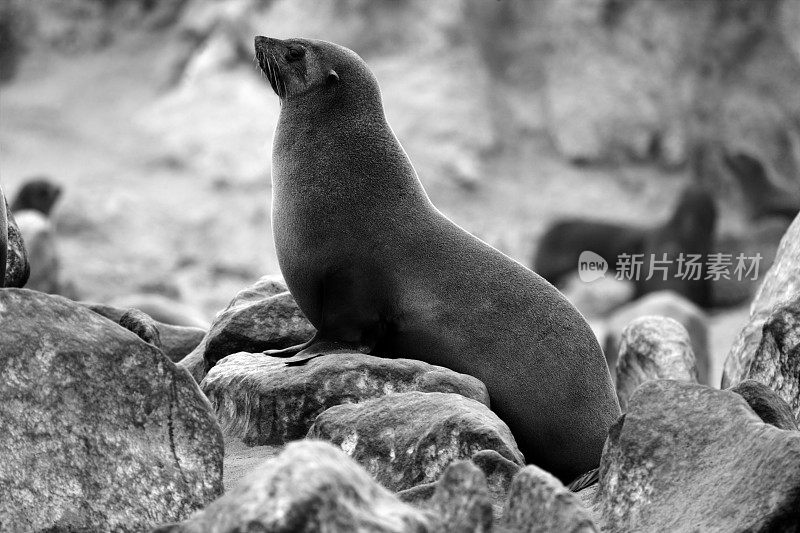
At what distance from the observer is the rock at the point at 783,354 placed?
5.09 m

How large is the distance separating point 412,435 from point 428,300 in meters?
1.58

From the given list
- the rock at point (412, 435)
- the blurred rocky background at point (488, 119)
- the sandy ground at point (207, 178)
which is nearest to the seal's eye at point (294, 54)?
the rock at point (412, 435)

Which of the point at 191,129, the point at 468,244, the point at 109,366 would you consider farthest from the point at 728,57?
the point at 109,366

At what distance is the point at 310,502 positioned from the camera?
2.76 meters

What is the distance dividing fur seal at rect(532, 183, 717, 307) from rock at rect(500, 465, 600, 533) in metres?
19.1

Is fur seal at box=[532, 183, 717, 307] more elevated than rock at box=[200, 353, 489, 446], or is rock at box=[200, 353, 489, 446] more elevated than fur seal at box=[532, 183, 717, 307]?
rock at box=[200, 353, 489, 446]

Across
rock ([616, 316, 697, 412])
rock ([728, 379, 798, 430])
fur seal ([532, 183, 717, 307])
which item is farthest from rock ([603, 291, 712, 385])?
fur seal ([532, 183, 717, 307])

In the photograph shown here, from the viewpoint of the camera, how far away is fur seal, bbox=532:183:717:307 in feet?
74.4

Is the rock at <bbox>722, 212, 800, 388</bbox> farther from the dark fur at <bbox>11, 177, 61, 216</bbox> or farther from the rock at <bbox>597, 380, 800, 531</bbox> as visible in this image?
the dark fur at <bbox>11, 177, 61, 216</bbox>

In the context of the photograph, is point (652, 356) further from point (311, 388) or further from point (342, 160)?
point (311, 388)

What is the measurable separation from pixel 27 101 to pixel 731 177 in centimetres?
1767

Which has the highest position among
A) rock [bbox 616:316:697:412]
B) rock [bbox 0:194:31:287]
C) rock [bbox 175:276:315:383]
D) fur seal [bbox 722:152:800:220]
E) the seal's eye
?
the seal's eye

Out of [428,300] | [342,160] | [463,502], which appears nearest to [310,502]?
[463,502]

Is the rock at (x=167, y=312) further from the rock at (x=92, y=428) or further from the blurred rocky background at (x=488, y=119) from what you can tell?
the blurred rocky background at (x=488, y=119)
